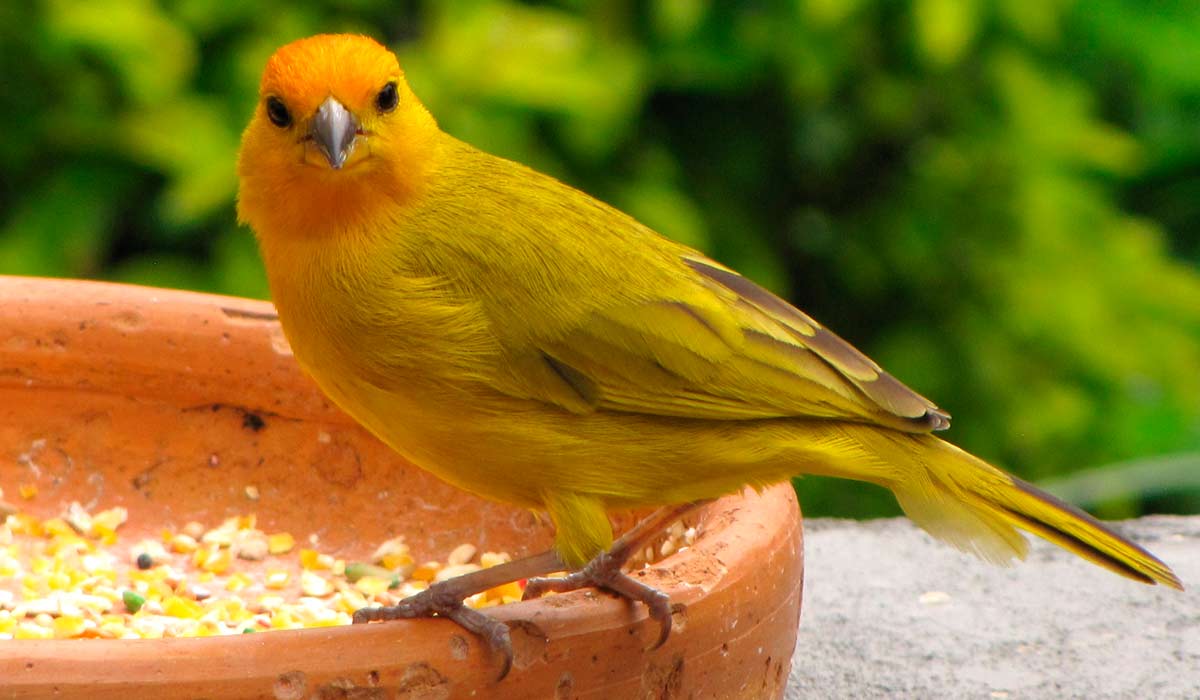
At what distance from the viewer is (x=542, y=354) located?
3082 millimetres

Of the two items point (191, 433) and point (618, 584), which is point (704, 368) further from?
point (191, 433)

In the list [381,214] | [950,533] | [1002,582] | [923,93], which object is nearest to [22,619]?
[381,214]

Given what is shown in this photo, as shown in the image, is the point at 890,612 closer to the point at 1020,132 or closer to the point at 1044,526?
the point at 1044,526

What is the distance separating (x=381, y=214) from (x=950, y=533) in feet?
3.78

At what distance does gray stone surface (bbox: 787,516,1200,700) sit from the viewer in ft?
12.2

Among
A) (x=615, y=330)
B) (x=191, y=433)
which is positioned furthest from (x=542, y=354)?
(x=191, y=433)

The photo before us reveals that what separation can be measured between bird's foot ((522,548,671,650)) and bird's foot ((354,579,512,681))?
0.65ft

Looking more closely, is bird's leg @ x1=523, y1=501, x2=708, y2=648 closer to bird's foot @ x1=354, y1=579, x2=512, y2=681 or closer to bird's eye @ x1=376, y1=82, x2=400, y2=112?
bird's foot @ x1=354, y1=579, x2=512, y2=681

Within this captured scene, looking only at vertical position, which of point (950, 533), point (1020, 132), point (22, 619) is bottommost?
point (22, 619)

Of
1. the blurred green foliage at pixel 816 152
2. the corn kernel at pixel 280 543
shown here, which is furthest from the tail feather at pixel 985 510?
the blurred green foliage at pixel 816 152

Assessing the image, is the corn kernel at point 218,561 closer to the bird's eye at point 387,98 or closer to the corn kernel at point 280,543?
the corn kernel at point 280,543

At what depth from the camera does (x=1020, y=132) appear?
19.0 ft

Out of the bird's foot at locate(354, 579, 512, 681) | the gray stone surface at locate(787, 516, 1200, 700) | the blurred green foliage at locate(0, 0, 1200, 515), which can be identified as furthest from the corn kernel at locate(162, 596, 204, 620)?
the blurred green foliage at locate(0, 0, 1200, 515)

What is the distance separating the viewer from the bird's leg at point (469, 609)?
8.50 feet
